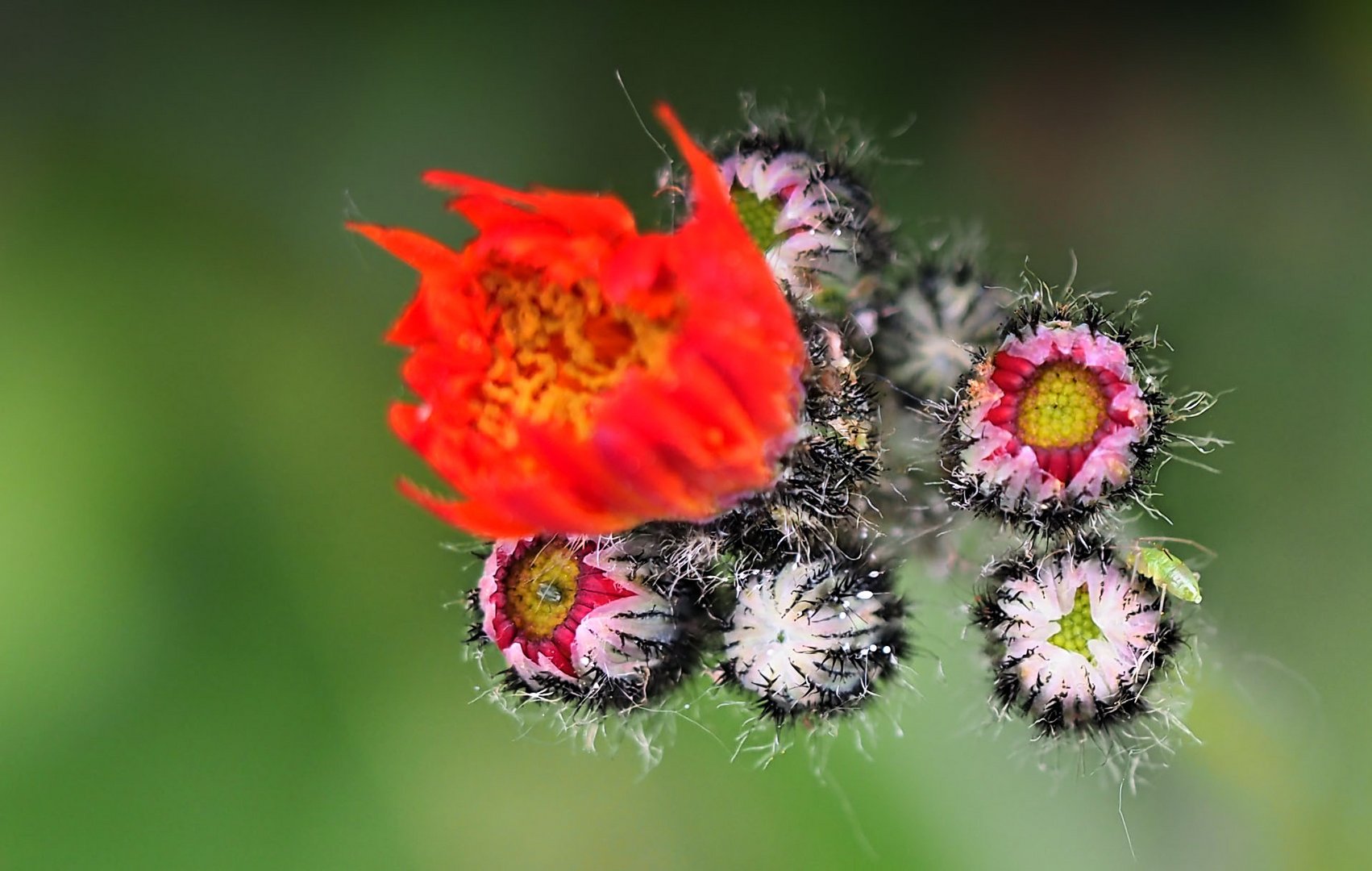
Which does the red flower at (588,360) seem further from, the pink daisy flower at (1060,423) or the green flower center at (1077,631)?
the green flower center at (1077,631)

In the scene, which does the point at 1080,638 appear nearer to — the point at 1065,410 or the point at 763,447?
the point at 1065,410

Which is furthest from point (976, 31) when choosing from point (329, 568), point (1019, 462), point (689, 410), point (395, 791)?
point (395, 791)

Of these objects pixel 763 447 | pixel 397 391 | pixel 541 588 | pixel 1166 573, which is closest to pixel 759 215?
pixel 763 447

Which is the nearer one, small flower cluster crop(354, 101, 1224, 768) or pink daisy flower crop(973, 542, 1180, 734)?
small flower cluster crop(354, 101, 1224, 768)

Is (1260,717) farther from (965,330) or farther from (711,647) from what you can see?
(711,647)

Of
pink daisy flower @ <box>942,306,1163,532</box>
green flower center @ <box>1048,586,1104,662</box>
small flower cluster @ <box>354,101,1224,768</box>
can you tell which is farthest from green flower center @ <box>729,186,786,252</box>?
green flower center @ <box>1048,586,1104,662</box>

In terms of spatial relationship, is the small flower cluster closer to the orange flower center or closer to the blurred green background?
the orange flower center

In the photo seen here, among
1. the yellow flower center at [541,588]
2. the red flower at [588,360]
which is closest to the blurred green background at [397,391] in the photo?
the yellow flower center at [541,588]
